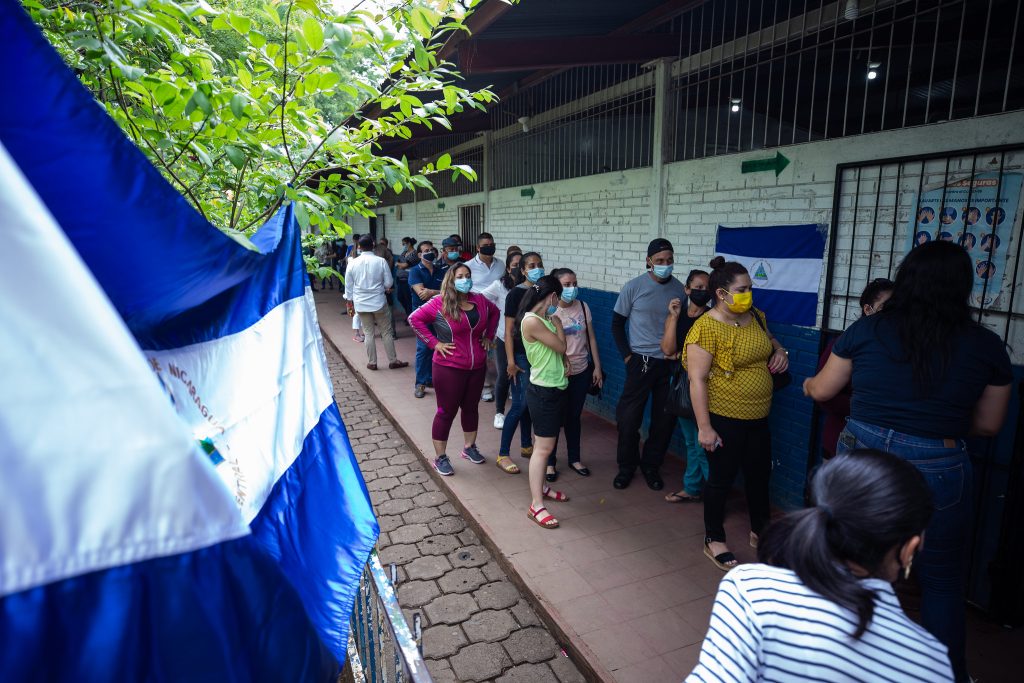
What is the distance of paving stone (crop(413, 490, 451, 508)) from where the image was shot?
4.83 m

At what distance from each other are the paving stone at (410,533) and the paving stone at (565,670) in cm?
149

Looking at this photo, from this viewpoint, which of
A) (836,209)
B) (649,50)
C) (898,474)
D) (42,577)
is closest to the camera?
(42,577)

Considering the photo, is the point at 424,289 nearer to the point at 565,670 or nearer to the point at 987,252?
the point at 565,670

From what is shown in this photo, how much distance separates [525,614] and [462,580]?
1.71ft

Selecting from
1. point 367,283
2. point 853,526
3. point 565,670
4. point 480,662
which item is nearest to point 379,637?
point 480,662

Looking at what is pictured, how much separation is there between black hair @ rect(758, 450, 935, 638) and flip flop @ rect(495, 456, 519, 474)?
3.88m

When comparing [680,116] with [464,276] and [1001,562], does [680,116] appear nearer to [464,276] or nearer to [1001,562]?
[464,276]

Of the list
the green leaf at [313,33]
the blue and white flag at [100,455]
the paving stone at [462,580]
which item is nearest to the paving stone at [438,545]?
the paving stone at [462,580]

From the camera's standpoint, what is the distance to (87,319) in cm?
76

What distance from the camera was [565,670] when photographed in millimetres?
3035

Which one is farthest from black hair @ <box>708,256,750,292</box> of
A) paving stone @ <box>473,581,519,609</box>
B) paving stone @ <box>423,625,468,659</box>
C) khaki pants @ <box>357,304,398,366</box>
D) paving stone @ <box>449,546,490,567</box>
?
khaki pants @ <box>357,304,398,366</box>

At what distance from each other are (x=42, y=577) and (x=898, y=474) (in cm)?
157

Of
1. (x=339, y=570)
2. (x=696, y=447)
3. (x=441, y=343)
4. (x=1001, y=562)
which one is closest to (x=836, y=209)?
(x=696, y=447)

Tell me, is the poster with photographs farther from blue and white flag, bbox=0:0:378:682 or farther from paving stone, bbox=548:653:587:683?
blue and white flag, bbox=0:0:378:682
